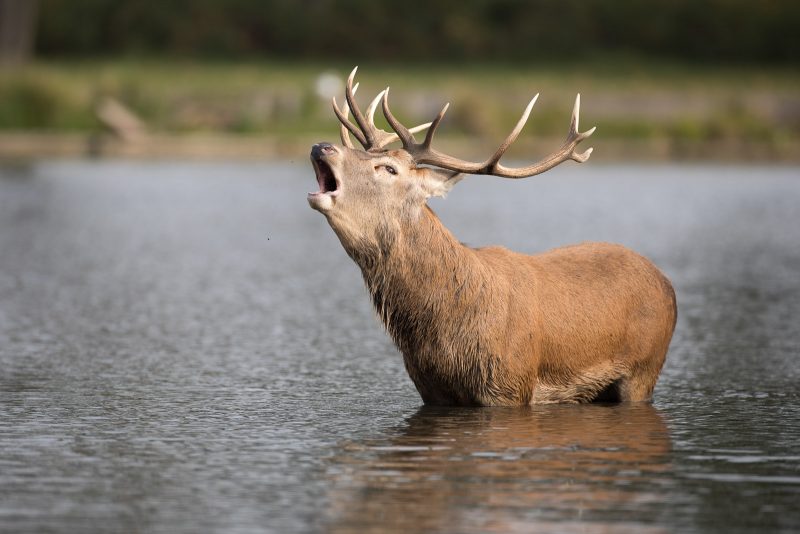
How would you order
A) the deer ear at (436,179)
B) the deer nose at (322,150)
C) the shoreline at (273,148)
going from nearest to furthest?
the deer nose at (322,150), the deer ear at (436,179), the shoreline at (273,148)

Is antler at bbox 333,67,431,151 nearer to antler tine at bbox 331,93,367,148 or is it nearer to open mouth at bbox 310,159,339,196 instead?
antler tine at bbox 331,93,367,148

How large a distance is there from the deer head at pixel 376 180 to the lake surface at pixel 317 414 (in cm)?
127

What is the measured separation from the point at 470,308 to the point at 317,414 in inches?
49.5

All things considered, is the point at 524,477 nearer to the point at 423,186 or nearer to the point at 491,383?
the point at 491,383

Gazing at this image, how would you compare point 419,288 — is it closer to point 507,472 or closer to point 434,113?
point 507,472

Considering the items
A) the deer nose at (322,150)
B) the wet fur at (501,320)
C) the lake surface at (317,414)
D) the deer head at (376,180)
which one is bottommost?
the lake surface at (317,414)

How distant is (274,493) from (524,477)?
1.36 meters

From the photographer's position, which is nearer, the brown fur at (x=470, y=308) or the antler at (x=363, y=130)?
the brown fur at (x=470, y=308)

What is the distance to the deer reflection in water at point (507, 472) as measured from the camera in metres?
8.40

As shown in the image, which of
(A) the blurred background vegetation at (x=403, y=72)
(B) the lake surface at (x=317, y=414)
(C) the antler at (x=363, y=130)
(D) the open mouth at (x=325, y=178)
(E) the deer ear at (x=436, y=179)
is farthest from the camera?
(A) the blurred background vegetation at (x=403, y=72)

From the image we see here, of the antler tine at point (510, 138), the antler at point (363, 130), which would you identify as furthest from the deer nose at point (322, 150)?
the antler tine at point (510, 138)

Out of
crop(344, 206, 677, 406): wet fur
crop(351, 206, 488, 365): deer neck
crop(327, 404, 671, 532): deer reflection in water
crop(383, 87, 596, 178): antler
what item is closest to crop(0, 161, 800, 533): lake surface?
crop(327, 404, 671, 532): deer reflection in water

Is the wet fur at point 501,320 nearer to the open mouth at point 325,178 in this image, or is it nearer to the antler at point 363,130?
the open mouth at point 325,178

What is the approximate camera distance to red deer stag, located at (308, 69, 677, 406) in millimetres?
11070
